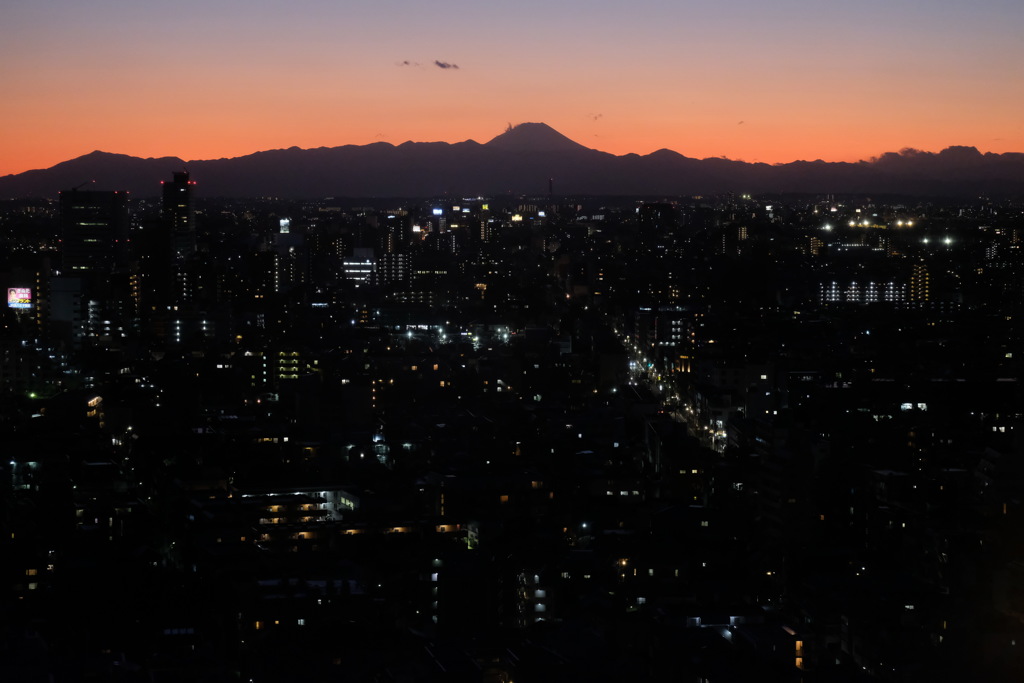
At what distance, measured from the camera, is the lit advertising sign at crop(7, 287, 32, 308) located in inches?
939

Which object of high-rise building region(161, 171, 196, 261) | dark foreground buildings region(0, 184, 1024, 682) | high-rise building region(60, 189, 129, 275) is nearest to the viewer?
dark foreground buildings region(0, 184, 1024, 682)

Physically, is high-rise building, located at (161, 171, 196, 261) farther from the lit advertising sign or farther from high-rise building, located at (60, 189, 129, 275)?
the lit advertising sign

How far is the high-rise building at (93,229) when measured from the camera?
3262cm

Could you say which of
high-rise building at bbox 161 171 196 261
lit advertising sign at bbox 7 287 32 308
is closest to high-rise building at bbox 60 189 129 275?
high-rise building at bbox 161 171 196 261

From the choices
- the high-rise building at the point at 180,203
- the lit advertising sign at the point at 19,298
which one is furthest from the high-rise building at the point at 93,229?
the lit advertising sign at the point at 19,298

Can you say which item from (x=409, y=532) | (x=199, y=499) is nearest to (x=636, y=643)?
(x=409, y=532)

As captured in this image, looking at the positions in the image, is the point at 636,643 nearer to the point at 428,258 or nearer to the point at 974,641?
the point at 974,641

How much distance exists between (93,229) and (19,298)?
9325 mm

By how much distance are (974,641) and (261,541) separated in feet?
15.3

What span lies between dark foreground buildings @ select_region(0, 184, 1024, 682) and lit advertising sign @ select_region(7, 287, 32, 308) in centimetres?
3

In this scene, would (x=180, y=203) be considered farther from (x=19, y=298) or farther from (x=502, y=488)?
(x=502, y=488)

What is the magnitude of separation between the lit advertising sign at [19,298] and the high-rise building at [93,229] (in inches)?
326

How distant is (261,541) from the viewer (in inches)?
414

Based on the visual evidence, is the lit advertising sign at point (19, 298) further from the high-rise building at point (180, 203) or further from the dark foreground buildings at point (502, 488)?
the high-rise building at point (180, 203)
